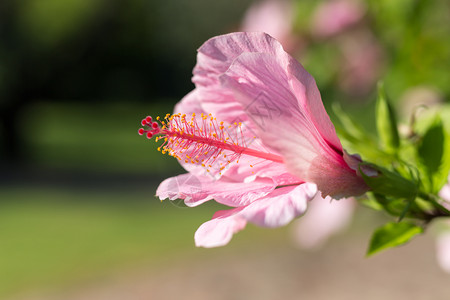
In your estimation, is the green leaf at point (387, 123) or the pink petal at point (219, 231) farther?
the green leaf at point (387, 123)

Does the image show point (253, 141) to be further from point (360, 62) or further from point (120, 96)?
point (120, 96)

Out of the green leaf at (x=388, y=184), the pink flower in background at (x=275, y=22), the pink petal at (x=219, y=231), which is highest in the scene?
the pink flower in background at (x=275, y=22)

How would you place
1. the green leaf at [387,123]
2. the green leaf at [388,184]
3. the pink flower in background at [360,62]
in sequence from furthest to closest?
the pink flower in background at [360,62], the green leaf at [387,123], the green leaf at [388,184]

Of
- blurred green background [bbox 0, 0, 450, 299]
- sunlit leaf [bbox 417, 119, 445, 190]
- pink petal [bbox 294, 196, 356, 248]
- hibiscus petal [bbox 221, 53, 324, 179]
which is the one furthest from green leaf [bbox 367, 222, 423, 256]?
blurred green background [bbox 0, 0, 450, 299]

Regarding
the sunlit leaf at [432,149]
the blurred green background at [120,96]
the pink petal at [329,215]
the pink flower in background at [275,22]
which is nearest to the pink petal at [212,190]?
the sunlit leaf at [432,149]

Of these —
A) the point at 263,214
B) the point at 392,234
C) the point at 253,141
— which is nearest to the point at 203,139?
the point at 253,141

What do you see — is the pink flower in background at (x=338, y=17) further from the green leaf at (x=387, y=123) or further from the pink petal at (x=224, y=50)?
the pink petal at (x=224, y=50)
